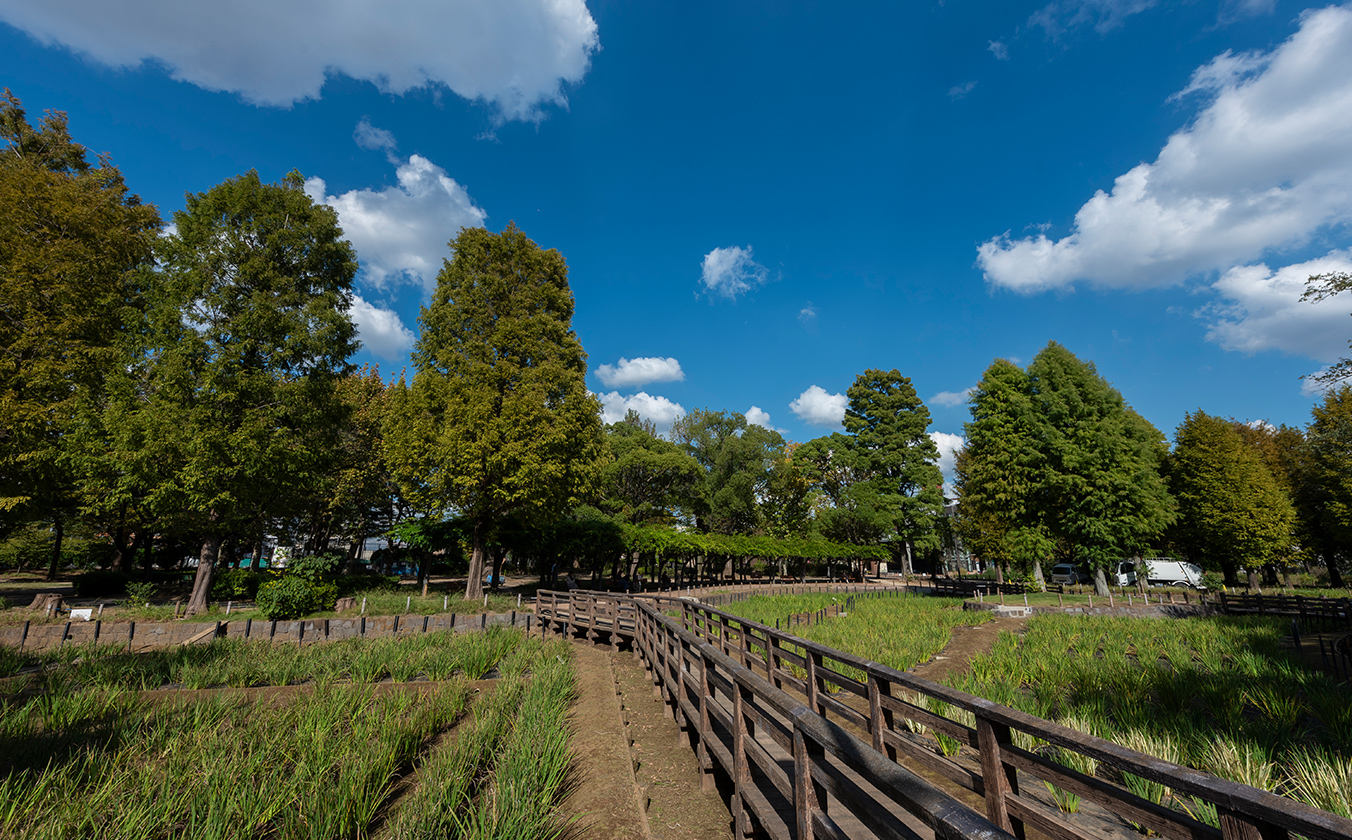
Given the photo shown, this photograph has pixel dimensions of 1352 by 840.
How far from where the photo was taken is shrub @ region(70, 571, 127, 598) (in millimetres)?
21969

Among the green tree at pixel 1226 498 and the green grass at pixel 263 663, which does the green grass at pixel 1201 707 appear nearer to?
the green grass at pixel 263 663

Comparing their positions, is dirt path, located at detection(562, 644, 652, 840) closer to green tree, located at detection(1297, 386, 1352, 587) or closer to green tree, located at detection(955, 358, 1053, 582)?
green tree, located at detection(955, 358, 1053, 582)

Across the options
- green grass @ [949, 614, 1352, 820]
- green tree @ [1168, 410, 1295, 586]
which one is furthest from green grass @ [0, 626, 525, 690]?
green tree @ [1168, 410, 1295, 586]

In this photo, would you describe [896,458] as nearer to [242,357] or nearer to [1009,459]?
[1009,459]

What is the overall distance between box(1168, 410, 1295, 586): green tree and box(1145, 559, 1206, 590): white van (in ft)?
7.36

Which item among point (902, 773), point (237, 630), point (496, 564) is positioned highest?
point (902, 773)

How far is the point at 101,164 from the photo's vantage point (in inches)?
896

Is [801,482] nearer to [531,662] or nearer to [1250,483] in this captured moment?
[1250,483]

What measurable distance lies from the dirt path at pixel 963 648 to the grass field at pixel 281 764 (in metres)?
6.16

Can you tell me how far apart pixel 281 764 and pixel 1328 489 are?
48463 millimetres


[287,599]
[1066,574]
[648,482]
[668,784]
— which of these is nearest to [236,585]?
[287,599]

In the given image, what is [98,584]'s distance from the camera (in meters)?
22.5

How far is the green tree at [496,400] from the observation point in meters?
20.2

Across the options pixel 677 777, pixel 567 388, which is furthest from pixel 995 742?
pixel 567 388
